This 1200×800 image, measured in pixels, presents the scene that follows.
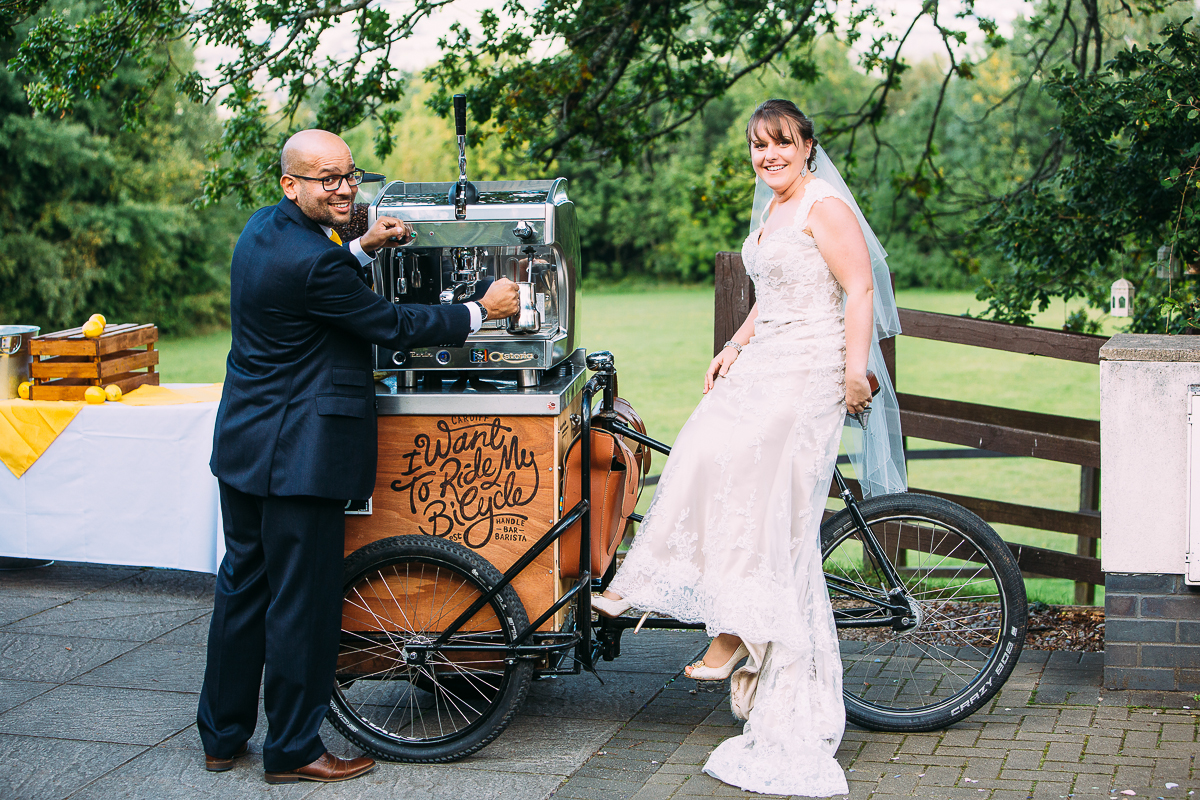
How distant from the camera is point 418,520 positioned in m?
3.50

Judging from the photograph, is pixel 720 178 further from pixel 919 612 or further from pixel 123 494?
pixel 919 612

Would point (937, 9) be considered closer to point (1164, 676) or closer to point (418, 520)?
point (1164, 676)

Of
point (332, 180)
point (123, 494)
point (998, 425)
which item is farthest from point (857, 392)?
point (123, 494)

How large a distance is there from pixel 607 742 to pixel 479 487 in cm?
91

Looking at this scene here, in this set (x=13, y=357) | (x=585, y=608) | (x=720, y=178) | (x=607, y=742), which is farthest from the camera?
(x=720, y=178)

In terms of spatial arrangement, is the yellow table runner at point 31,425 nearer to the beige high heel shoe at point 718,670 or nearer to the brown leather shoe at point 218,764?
the brown leather shoe at point 218,764

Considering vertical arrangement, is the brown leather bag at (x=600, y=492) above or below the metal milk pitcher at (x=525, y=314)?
below

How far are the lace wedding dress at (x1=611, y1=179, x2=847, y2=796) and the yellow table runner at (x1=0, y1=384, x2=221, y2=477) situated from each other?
279cm

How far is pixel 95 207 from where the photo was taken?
23.9 m

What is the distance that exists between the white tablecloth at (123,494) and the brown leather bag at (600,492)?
2171 mm

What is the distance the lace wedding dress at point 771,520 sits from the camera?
3287 millimetres

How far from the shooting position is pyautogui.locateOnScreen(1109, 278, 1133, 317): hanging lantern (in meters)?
5.22

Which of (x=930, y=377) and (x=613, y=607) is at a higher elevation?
(x=613, y=607)

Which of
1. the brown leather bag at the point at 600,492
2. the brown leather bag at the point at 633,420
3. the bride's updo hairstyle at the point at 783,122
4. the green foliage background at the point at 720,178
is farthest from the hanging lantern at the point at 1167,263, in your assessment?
the brown leather bag at the point at 600,492
